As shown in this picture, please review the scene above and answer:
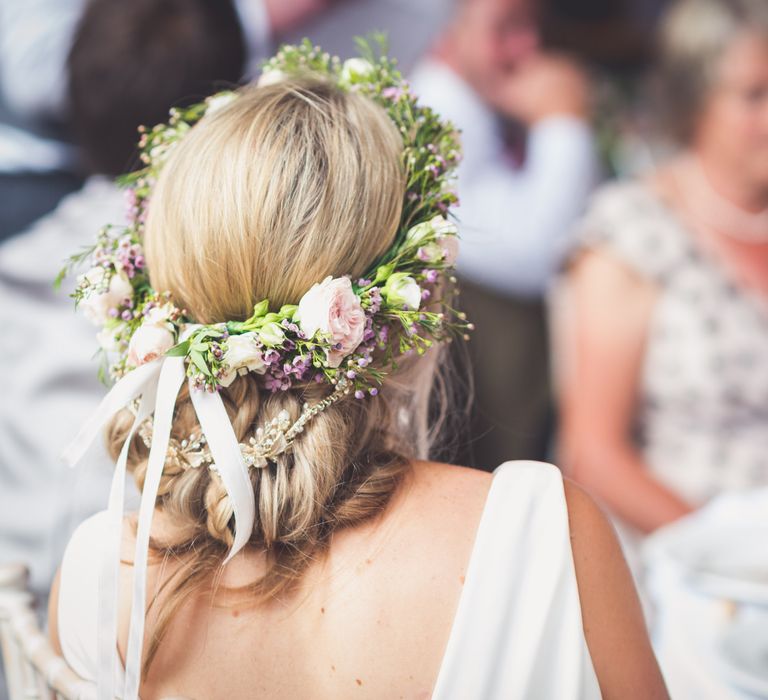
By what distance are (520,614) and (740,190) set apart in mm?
1645

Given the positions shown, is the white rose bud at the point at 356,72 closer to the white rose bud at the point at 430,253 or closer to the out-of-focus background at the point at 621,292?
the white rose bud at the point at 430,253

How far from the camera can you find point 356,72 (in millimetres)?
1279

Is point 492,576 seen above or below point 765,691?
above

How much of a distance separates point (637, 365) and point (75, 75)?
5.29ft

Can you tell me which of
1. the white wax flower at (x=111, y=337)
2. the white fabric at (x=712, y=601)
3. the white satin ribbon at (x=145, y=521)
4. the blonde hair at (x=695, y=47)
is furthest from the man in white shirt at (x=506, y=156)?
the white satin ribbon at (x=145, y=521)

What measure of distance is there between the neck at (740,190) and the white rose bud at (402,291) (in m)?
1.53

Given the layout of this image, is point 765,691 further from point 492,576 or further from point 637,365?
point 637,365

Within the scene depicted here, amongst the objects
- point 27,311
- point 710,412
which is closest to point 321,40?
point 27,311

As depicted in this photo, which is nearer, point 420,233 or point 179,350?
point 179,350

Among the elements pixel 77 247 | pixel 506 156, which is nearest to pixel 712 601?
pixel 77 247

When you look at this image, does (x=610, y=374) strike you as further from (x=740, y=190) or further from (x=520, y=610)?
(x=520, y=610)

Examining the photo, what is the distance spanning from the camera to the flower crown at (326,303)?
975mm

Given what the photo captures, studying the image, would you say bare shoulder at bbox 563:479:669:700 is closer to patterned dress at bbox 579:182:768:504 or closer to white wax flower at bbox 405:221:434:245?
white wax flower at bbox 405:221:434:245

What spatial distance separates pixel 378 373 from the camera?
1.04 meters
